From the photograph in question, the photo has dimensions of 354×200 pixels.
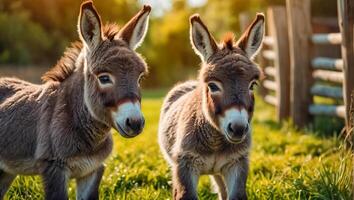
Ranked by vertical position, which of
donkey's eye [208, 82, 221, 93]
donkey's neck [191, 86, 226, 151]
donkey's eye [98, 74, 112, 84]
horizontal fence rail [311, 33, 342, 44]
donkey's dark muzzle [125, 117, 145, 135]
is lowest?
donkey's neck [191, 86, 226, 151]

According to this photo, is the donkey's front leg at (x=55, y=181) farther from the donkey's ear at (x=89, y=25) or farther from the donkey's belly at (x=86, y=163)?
the donkey's ear at (x=89, y=25)

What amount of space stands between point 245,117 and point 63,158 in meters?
1.53

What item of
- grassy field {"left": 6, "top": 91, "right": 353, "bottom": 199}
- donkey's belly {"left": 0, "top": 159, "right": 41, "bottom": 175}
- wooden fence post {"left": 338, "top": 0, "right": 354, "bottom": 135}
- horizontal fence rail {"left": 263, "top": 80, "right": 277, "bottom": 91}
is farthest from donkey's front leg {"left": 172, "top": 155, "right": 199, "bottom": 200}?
horizontal fence rail {"left": 263, "top": 80, "right": 277, "bottom": 91}

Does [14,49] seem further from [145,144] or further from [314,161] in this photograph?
[314,161]

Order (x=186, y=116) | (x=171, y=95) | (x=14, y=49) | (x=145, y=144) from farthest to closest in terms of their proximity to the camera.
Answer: (x=14, y=49), (x=145, y=144), (x=171, y=95), (x=186, y=116)

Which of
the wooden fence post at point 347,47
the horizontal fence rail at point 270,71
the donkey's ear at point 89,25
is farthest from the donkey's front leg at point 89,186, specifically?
the horizontal fence rail at point 270,71

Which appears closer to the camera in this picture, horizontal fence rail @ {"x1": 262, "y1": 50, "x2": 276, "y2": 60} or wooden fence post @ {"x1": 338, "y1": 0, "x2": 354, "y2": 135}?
wooden fence post @ {"x1": 338, "y1": 0, "x2": 354, "y2": 135}

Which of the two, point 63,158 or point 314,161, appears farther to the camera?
point 314,161

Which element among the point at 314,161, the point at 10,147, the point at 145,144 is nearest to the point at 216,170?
the point at 10,147

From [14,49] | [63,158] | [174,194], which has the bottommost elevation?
[174,194]

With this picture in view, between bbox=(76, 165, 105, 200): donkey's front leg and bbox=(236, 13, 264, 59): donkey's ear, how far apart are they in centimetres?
169

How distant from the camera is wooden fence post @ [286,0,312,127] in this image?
34.3ft

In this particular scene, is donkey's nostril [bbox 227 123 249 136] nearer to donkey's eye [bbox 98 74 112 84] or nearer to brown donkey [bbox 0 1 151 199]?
brown donkey [bbox 0 1 151 199]

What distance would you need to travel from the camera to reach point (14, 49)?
29188 mm
